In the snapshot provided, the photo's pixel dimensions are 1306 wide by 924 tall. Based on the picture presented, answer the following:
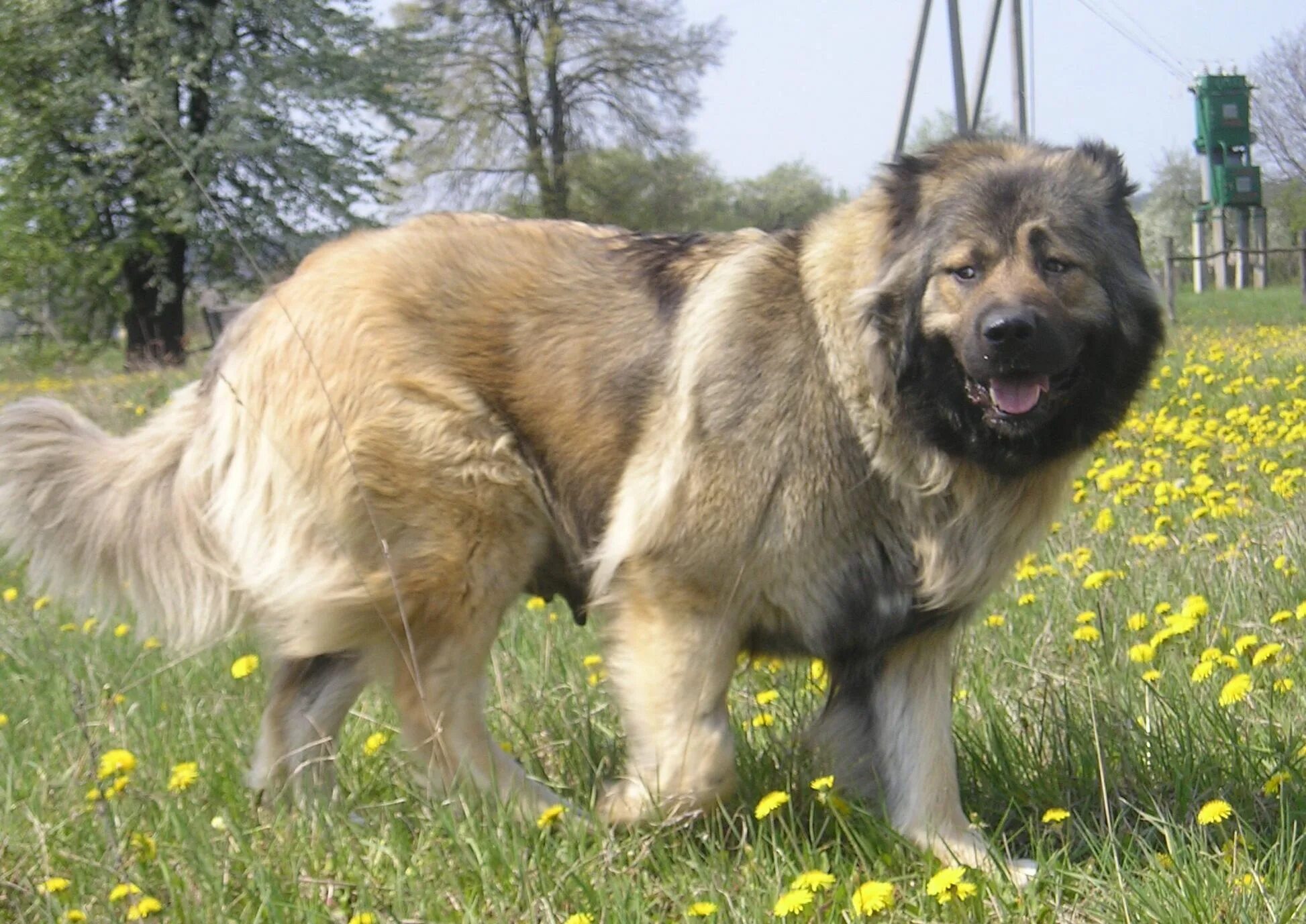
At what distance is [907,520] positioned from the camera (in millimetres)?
2986

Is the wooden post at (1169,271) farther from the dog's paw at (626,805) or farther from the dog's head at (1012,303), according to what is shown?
the dog's paw at (626,805)

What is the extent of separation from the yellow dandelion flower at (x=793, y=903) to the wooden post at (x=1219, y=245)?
41.1 metres

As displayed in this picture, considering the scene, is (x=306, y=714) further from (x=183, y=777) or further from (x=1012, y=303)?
(x=1012, y=303)

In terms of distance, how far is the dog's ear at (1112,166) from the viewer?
3078mm

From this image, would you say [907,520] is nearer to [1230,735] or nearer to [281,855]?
[1230,735]

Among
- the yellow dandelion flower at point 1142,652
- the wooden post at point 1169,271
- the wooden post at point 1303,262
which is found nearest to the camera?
the yellow dandelion flower at point 1142,652

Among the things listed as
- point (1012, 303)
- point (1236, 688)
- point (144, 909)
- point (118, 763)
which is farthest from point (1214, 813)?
point (118, 763)

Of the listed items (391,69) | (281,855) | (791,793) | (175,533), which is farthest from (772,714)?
(391,69)

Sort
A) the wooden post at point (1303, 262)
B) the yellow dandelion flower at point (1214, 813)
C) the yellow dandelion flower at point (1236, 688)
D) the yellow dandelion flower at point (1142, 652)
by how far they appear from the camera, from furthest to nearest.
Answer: the wooden post at point (1303, 262)
the yellow dandelion flower at point (1142, 652)
the yellow dandelion flower at point (1236, 688)
the yellow dandelion flower at point (1214, 813)

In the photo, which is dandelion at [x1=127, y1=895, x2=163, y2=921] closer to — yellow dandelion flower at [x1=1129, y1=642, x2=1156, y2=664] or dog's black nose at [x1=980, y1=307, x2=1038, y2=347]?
dog's black nose at [x1=980, y1=307, x2=1038, y2=347]

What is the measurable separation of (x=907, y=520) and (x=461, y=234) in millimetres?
1320

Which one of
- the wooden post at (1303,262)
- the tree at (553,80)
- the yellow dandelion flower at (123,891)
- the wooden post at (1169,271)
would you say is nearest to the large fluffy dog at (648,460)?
the yellow dandelion flower at (123,891)

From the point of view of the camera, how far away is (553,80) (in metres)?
33.7

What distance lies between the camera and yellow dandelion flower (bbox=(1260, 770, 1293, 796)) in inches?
106
